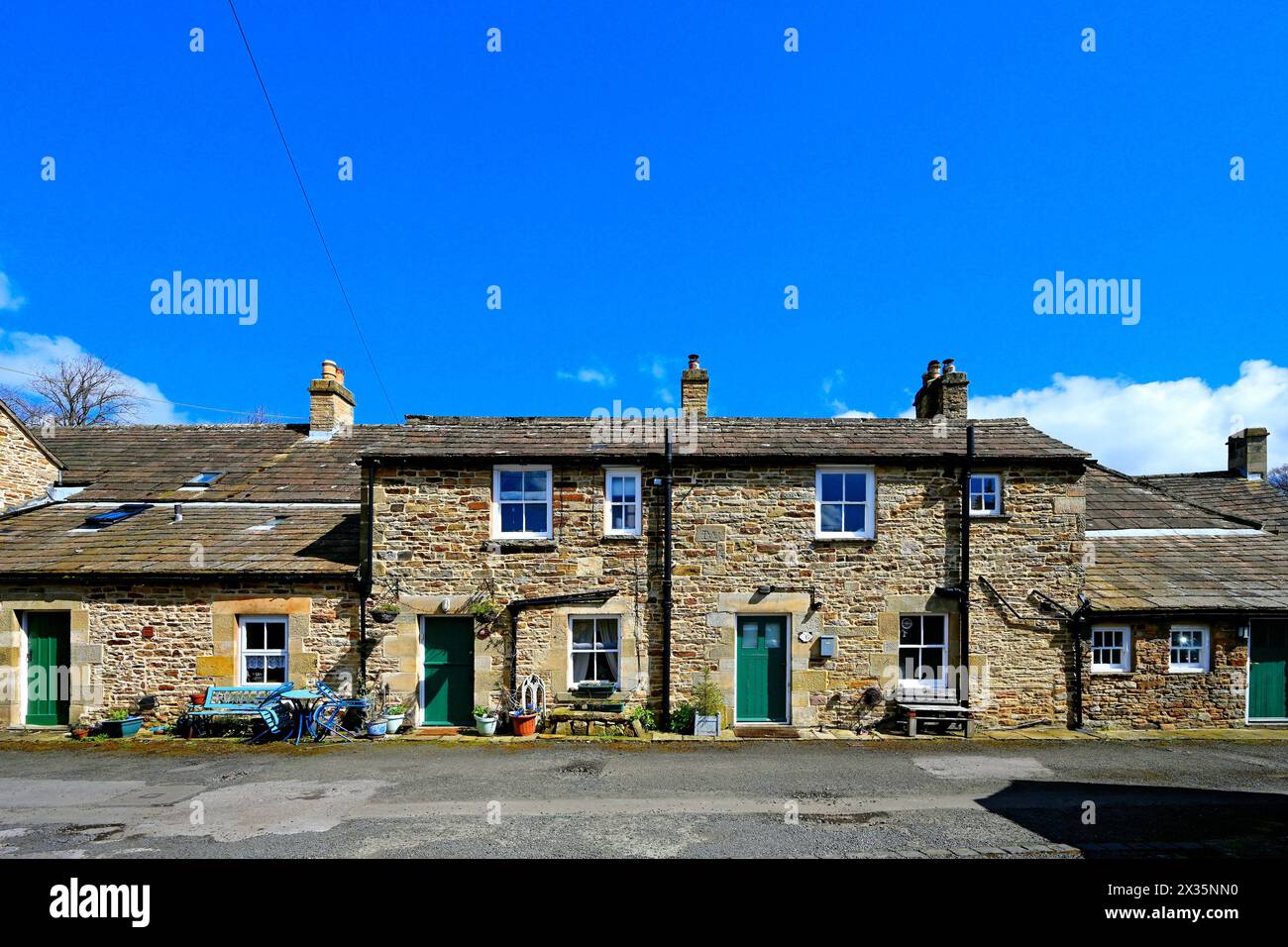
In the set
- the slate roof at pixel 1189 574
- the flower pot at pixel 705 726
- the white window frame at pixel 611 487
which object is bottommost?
the flower pot at pixel 705 726

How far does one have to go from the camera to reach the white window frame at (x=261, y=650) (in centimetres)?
1232

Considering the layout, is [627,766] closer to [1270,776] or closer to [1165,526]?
[1270,776]

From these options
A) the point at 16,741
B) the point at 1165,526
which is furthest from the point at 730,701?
the point at 16,741

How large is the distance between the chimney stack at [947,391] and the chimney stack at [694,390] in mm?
6208

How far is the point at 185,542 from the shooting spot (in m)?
13.4

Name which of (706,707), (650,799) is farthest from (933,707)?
(650,799)

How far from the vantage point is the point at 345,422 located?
64.3ft

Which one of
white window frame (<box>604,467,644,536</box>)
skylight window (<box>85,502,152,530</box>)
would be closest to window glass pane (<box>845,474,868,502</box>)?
white window frame (<box>604,467,644,536</box>)

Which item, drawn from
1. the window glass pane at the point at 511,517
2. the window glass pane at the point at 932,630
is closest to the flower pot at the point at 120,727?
the window glass pane at the point at 511,517

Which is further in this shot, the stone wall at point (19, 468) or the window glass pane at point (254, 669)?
the stone wall at point (19, 468)

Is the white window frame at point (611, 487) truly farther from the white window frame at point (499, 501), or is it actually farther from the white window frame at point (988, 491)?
the white window frame at point (988, 491)

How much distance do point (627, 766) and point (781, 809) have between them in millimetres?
2846

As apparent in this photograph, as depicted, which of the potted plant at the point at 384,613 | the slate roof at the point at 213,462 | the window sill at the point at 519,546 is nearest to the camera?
the potted plant at the point at 384,613

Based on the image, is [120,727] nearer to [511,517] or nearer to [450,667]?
[450,667]
